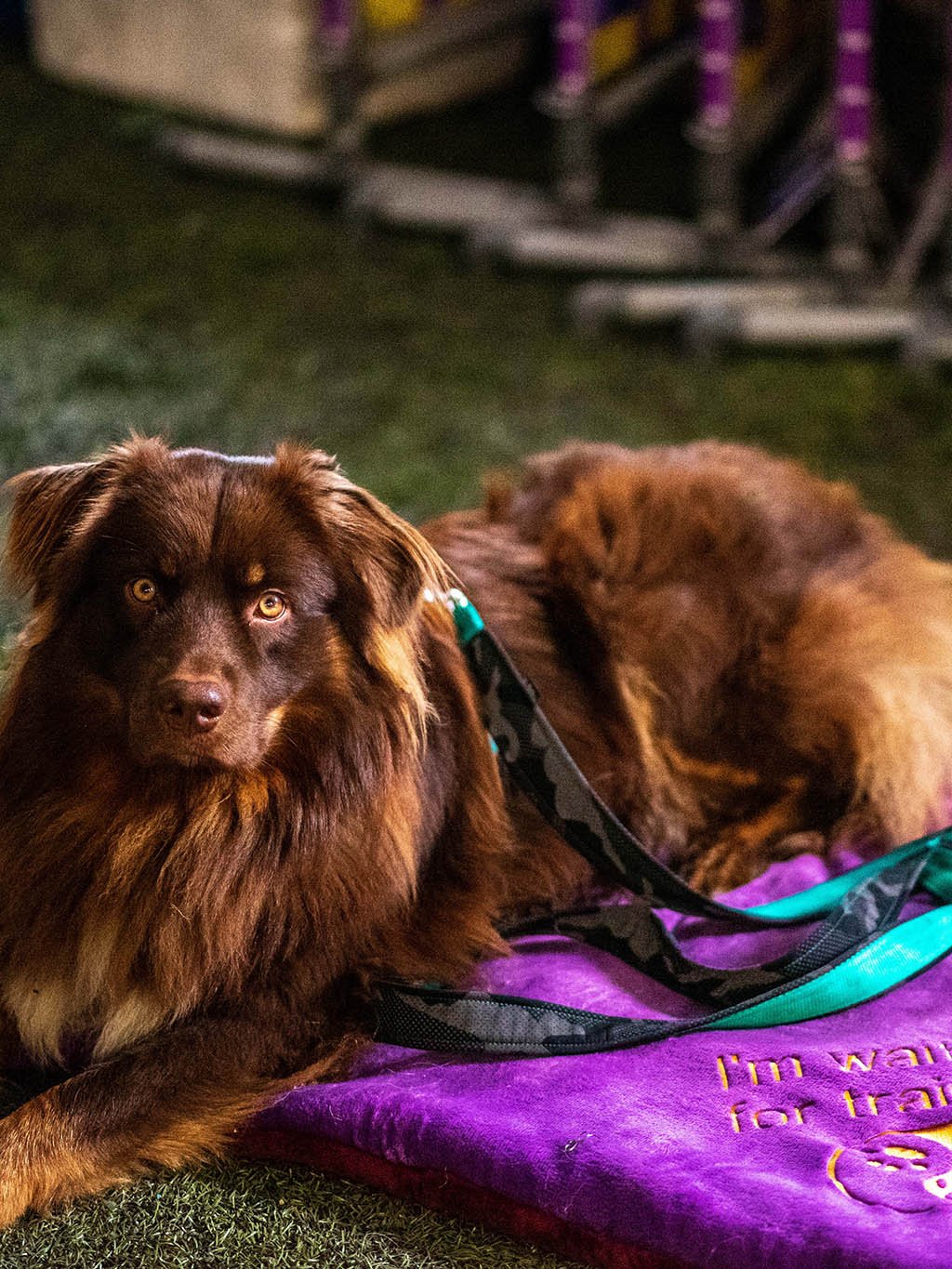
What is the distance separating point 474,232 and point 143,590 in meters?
4.20

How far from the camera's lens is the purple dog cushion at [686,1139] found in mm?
1938

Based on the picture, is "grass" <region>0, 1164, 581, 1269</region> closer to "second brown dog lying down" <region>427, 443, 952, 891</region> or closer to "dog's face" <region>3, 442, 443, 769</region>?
"dog's face" <region>3, 442, 443, 769</region>

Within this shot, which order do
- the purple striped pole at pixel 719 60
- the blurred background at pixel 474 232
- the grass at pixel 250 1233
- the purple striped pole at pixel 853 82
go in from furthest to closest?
the purple striped pole at pixel 719 60
the purple striped pole at pixel 853 82
the blurred background at pixel 474 232
the grass at pixel 250 1233

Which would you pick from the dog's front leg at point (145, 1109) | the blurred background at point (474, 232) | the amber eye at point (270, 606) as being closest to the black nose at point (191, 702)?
the amber eye at point (270, 606)

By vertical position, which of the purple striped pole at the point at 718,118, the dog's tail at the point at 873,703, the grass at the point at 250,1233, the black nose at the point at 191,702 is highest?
the purple striped pole at the point at 718,118

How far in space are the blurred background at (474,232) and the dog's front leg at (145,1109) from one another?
1720 millimetres

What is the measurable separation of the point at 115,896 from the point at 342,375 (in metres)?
3.30

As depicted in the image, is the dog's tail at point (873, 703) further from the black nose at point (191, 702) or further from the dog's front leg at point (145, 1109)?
the black nose at point (191, 702)

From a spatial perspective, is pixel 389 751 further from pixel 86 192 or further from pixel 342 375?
pixel 86 192

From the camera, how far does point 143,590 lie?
2193 millimetres

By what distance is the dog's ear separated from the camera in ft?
7.54

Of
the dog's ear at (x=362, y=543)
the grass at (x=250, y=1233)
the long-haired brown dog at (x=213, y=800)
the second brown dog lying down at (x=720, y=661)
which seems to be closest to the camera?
the grass at (x=250, y=1233)

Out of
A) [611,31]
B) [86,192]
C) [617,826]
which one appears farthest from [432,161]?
[617,826]

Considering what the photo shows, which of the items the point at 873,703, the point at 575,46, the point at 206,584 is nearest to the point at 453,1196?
the point at 206,584
